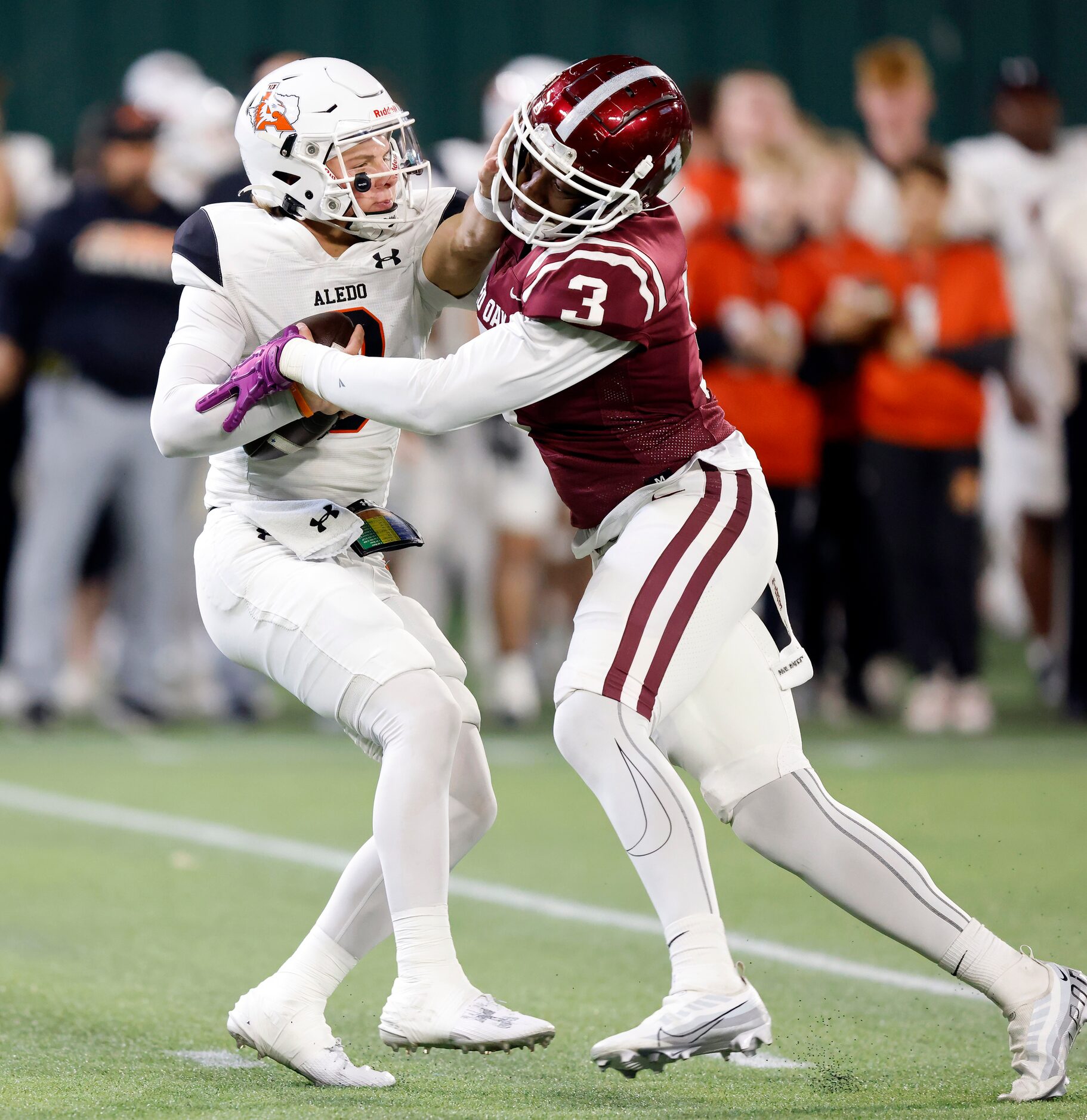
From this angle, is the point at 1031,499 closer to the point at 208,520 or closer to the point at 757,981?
the point at 757,981

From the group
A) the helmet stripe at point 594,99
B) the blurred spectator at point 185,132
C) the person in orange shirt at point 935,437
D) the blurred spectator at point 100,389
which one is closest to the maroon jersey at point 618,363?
the helmet stripe at point 594,99

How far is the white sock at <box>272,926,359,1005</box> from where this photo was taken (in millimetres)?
3457

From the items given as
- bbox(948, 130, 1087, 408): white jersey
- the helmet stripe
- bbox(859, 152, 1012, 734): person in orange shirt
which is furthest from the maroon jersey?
bbox(948, 130, 1087, 408): white jersey

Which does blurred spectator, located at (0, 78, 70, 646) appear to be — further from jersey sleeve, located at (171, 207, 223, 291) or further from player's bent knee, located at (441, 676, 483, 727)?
player's bent knee, located at (441, 676, 483, 727)

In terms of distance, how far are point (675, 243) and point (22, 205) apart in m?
7.14

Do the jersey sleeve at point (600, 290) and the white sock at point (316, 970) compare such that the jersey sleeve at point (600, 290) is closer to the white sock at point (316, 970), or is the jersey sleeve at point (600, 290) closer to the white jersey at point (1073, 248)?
the white sock at point (316, 970)

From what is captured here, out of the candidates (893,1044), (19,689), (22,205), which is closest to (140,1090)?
(893,1044)

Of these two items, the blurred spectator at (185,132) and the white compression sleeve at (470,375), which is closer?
the white compression sleeve at (470,375)

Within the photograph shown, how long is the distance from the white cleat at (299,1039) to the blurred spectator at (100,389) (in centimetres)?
499

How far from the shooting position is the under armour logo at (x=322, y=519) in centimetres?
355

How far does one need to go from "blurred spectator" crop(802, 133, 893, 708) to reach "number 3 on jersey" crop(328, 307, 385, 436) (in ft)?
16.5

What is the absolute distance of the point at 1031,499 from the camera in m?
9.50

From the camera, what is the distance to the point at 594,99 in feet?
10.7

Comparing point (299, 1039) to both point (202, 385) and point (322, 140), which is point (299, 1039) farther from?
point (322, 140)
